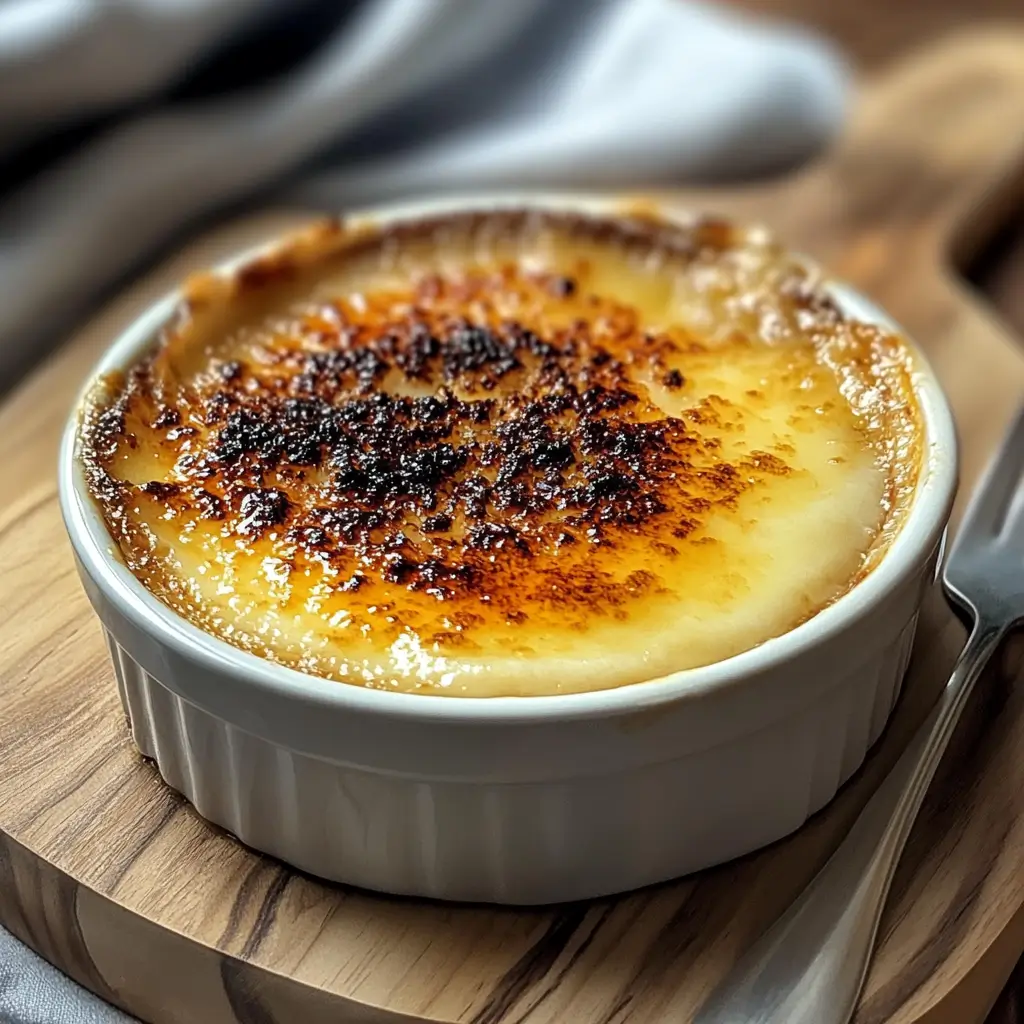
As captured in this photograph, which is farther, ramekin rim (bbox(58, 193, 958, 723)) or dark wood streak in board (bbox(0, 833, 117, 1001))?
dark wood streak in board (bbox(0, 833, 117, 1001))

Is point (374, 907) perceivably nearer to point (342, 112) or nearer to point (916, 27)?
point (342, 112)

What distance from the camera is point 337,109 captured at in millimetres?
1852

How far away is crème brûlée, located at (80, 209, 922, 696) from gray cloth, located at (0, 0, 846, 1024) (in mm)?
457

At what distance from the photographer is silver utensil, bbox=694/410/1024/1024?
3.01 ft

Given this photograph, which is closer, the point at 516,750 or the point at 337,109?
the point at 516,750

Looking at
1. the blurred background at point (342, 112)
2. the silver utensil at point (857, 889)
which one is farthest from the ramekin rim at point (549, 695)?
the blurred background at point (342, 112)

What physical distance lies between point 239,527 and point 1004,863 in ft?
1.93

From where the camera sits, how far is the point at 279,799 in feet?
3.21

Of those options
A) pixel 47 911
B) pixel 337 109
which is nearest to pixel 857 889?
pixel 47 911

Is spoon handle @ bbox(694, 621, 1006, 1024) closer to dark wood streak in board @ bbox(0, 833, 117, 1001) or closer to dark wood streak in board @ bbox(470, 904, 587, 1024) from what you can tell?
dark wood streak in board @ bbox(470, 904, 587, 1024)

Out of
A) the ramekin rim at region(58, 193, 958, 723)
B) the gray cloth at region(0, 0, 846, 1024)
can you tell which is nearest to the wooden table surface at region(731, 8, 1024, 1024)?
the gray cloth at region(0, 0, 846, 1024)

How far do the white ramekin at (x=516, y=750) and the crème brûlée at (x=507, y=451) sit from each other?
3 cm

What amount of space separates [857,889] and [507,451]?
0.41 metres

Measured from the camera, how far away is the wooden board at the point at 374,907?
0.94m
